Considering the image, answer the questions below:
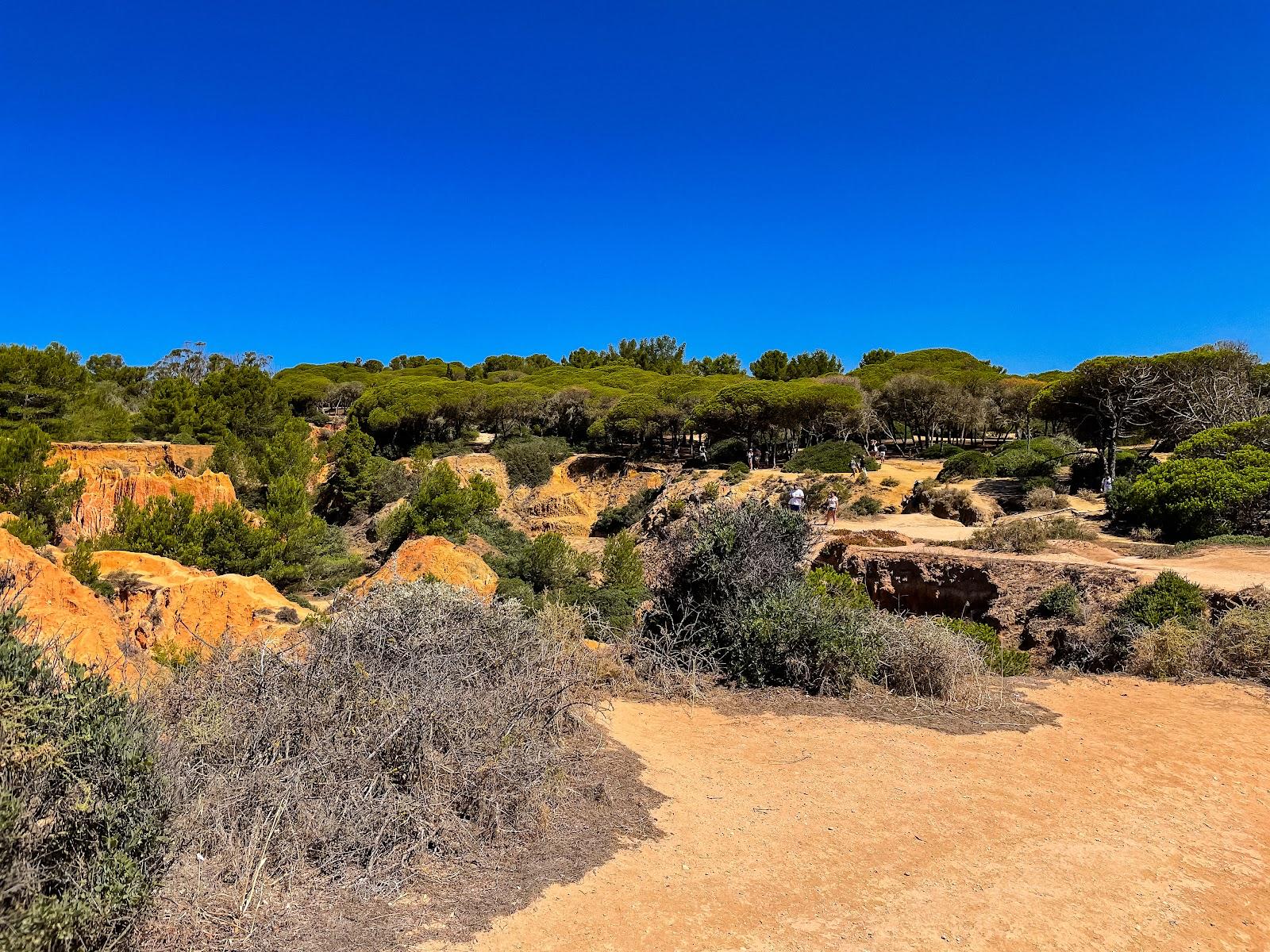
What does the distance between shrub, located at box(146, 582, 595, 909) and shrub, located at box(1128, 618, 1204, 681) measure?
8.68m

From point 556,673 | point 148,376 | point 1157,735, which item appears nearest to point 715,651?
point 556,673

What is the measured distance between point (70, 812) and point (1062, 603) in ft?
47.6

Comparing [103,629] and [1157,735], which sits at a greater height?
[103,629]

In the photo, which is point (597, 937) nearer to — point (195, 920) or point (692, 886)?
point (692, 886)

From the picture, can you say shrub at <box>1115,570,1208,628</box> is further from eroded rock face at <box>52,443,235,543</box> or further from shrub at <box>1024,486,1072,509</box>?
eroded rock face at <box>52,443,235,543</box>

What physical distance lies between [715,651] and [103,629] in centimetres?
719

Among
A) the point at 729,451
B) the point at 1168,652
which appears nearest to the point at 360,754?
the point at 1168,652

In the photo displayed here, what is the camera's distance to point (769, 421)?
3641 centimetres

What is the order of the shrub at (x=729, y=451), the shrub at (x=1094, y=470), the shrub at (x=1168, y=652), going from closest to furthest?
the shrub at (x=1168, y=652), the shrub at (x=1094, y=470), the shrub at (x=729, y=451)

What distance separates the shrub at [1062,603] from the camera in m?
13.2

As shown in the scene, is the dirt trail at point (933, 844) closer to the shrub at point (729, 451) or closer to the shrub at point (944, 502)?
the shrub at point (944, 502)

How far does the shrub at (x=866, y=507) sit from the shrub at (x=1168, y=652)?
1401cm

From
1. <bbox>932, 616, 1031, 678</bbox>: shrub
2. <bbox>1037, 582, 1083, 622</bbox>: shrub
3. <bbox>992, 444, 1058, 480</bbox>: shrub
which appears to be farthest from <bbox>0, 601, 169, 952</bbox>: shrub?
<bbox>992, 444, 1058, 480</bbox>: shrub

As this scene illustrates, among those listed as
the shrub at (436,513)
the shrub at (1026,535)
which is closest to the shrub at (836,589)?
the shrub at (1026,535)
